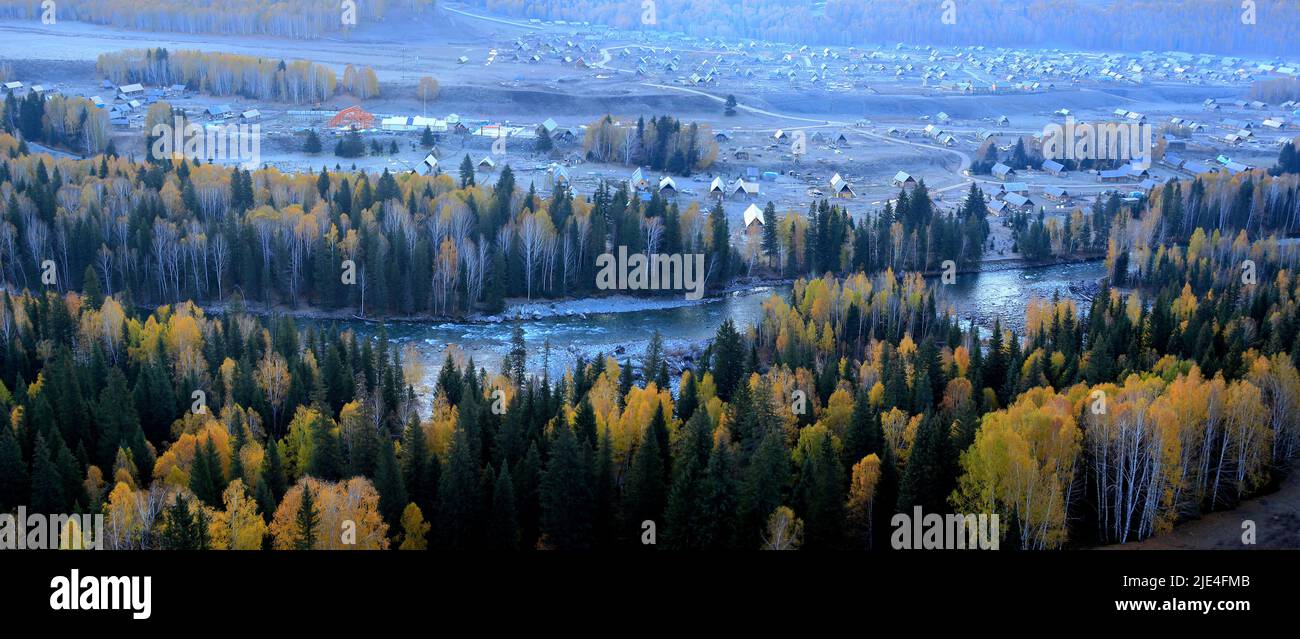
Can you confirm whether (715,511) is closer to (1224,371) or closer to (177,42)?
(1224,371)

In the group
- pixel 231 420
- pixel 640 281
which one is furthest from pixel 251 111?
pixel 231 420

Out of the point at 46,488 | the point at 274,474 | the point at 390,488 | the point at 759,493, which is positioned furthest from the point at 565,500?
the point at 46,488

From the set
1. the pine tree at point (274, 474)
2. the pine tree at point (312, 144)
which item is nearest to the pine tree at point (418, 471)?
the pine tree at point (274, 474)

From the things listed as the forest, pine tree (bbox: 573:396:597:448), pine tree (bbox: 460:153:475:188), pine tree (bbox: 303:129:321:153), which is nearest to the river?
the forest

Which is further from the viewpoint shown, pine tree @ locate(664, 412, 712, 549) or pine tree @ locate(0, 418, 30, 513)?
pine tree @ locate(0, 418, 30, 513)

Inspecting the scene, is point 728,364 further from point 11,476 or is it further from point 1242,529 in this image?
point 11,476

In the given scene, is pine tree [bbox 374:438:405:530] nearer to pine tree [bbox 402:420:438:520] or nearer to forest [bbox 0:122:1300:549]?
forest [bbox 0:122:1300:549]
